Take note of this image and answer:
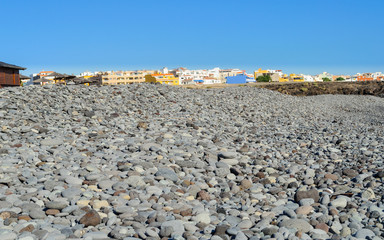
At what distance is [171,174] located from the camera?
6504 millimetres

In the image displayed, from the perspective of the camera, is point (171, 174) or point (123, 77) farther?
point (123, 77)

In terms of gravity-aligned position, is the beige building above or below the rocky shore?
above

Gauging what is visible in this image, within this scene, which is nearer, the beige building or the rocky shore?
the rocky shore

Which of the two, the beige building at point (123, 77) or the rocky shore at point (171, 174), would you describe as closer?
the rocky shore at point (171, 174)

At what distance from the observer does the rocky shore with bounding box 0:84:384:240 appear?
14.9ft

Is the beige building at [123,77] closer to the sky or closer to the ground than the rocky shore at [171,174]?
closer to the sky

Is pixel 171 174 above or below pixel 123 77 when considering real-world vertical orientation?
below

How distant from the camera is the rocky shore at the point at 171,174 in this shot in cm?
455

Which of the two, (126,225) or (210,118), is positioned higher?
(210,118)

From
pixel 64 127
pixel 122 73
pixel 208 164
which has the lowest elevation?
pixel 208 164

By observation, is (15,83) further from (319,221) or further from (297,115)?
(319,221)

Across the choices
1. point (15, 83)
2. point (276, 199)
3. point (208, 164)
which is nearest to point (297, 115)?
point (208, 164)

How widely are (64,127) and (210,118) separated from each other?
543 cm

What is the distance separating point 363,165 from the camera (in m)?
7.94
